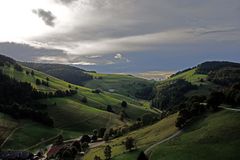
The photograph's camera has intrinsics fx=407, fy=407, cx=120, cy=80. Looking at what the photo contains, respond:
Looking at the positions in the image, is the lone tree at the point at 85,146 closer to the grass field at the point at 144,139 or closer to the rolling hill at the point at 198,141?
the grass field at the point at 144,139

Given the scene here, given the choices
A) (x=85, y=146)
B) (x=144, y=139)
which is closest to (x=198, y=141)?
(x=144, y=139)

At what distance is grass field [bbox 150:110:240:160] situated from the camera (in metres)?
111

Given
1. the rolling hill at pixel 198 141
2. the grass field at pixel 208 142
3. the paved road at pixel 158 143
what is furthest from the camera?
the paved road at pixel 158 143

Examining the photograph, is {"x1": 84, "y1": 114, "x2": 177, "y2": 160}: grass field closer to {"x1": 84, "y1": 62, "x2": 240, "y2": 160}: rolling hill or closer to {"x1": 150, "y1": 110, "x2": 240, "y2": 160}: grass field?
{"x1": 84, "y1": 62, "x2": 240, "y2": 160}: rolling hill

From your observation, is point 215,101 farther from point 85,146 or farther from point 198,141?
point 85,146

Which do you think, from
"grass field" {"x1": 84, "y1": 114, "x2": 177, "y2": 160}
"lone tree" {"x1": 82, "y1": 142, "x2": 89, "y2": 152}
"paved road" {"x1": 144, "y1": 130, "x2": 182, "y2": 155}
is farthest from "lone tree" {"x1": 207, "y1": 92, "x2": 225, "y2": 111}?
"lone tree" {"x1": 82, "y1": 142, "x2": 89, "y2": 152}

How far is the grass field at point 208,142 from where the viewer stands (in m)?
111

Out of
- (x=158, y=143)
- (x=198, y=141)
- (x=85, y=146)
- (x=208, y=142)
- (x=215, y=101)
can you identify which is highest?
(x=215, y=101)

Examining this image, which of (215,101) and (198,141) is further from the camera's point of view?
(215,101)

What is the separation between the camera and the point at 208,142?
120 meters

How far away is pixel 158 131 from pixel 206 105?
67.0 ft

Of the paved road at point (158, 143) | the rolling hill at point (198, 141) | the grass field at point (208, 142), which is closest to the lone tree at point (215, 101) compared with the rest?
the rolling hill at point (198, 141)

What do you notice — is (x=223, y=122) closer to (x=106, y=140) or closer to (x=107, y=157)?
(x=107, y=157)

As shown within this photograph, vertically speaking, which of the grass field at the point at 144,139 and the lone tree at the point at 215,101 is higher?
the lone tree at the point at 215,101
